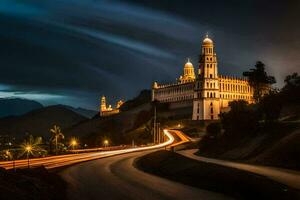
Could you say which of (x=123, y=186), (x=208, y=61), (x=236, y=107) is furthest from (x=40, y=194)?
(x=208, y=61)

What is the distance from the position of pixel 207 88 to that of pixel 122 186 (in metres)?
137

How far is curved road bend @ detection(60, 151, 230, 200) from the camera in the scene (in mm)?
36125

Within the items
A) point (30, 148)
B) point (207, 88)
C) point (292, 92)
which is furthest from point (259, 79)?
point (30, 148)

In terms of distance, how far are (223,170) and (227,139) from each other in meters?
25.5

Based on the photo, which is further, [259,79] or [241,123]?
[259,79]

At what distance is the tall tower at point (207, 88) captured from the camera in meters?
175

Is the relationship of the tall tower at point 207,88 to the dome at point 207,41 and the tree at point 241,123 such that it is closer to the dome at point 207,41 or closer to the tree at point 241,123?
the dome at point 207,41

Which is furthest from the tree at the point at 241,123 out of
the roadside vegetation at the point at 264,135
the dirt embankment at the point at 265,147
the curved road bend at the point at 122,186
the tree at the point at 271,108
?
the curved road bend at the point at 122,186

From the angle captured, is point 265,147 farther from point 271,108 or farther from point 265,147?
point 271,108

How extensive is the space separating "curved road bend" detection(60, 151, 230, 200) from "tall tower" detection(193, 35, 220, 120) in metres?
117

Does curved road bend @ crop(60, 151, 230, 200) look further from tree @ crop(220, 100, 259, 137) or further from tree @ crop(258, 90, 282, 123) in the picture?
tree @ crop(258, 90, 282, 123)

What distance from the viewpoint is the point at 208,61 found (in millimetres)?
179000

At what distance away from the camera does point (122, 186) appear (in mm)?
42688

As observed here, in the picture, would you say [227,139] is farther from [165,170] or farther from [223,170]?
[223,170]
